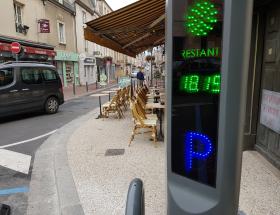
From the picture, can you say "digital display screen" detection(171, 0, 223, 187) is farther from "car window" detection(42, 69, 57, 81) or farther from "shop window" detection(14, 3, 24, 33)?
"shop window" detection(14, 3, 24, 33)

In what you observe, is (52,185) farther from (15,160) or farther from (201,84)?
(201,84)

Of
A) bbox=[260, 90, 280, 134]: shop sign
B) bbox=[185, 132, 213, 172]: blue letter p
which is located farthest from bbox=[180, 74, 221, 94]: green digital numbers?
bbox=[260, 90, 280, 134]: shop sign

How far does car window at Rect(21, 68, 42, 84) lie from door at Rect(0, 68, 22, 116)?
0.33 meters

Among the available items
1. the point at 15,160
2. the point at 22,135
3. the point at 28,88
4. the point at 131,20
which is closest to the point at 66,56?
the point at 28,88

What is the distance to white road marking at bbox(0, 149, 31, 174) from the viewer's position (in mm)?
4716

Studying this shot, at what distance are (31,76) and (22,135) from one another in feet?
10.2

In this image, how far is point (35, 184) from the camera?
4027mm

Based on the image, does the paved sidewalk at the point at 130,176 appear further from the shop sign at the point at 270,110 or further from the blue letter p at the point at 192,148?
the blue letter p at the point at 192,148

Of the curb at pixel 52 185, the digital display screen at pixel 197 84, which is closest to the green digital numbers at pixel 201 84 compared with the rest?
the digital display screen at pixel 197 84

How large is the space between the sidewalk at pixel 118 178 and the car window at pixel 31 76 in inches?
155

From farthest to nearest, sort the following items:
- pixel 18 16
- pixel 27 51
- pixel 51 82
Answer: pixel 18 16 → pixel 27 51 → pixel 51 82

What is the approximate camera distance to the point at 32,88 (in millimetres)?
9453

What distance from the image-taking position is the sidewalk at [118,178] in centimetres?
318

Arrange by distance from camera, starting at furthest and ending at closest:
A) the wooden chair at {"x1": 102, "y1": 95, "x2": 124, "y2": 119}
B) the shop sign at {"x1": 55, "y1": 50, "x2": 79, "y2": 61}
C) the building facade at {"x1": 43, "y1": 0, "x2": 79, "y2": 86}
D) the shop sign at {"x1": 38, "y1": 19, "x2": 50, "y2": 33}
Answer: the shop sign at {"x1": 55, "y1": 50, "x2": 79, "y2": 61} → the building facade at {"x1": 43, "y1": 0, "x2": 79, "y2": 86} → the shop sign at {"x1": 38, "y1": 19, "x2": 50, "y2": 33} → the wooden chair at {"x1": 102, "y1": 95, "x2": 124, "y2": 119}
